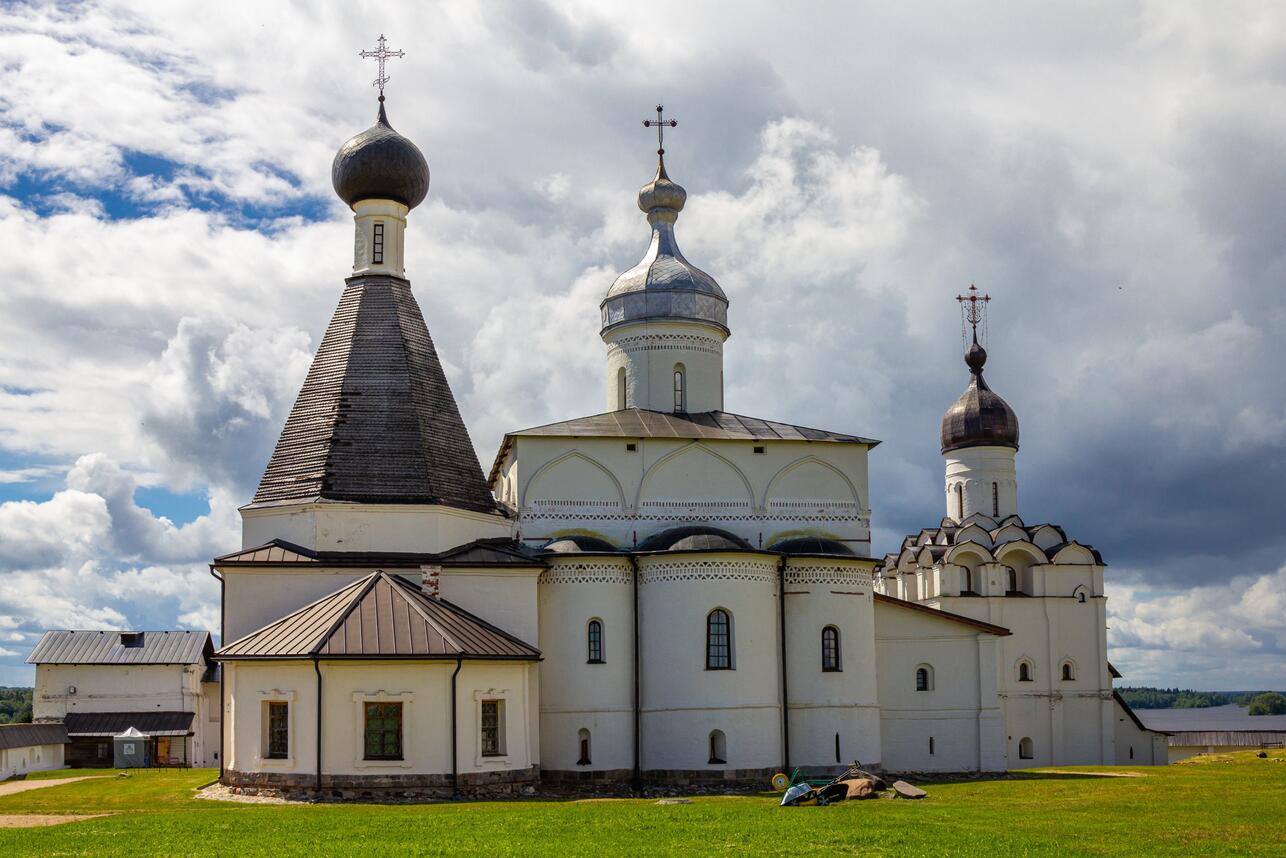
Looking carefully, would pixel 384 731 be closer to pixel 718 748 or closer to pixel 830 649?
pixel 718 748

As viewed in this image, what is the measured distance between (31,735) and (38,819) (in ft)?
60.9

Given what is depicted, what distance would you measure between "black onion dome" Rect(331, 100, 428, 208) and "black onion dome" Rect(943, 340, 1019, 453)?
60.5ft

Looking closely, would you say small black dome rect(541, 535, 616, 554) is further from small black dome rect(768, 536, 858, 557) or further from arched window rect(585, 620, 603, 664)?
small black dome rect(768, 536, 858, 557)

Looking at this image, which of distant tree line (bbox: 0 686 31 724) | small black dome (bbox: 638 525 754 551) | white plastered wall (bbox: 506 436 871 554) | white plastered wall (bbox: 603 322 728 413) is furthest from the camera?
distant tree line (bbox: 0 686 31 724)

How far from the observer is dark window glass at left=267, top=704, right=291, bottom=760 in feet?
68.1

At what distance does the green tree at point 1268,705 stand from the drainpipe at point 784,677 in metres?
111

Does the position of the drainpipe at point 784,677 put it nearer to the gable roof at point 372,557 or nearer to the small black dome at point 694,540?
the small black dome at point 694,540

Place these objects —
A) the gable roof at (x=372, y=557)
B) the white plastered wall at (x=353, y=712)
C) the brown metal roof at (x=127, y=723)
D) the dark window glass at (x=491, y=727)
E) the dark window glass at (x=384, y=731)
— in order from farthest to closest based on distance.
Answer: the brown metal roof at (x=127, y=723)
the gable roof at (x=372, y=557)
the dark window glass at (x=491, y=727)
the dark window glass at (x=384, y=731)
the white plastered wall at (x=353, y=712)

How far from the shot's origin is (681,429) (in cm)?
2667

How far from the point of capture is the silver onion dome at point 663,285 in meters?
28.8

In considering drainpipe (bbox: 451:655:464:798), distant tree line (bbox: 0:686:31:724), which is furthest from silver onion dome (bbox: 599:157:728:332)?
distant tree line (bbox: 0:686:31:724)

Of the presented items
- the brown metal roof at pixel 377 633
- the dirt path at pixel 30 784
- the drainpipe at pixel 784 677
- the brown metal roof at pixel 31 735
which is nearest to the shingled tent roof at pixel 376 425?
the brown metal roof at pixel 377 633

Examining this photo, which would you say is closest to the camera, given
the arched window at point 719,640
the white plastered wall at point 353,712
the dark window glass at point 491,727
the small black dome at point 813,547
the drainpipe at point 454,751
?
the white plastered wall at point 353,712

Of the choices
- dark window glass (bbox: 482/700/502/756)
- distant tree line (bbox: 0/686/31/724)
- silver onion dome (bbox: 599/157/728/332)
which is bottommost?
distant tree line (bbox: 0/686/31/724)
